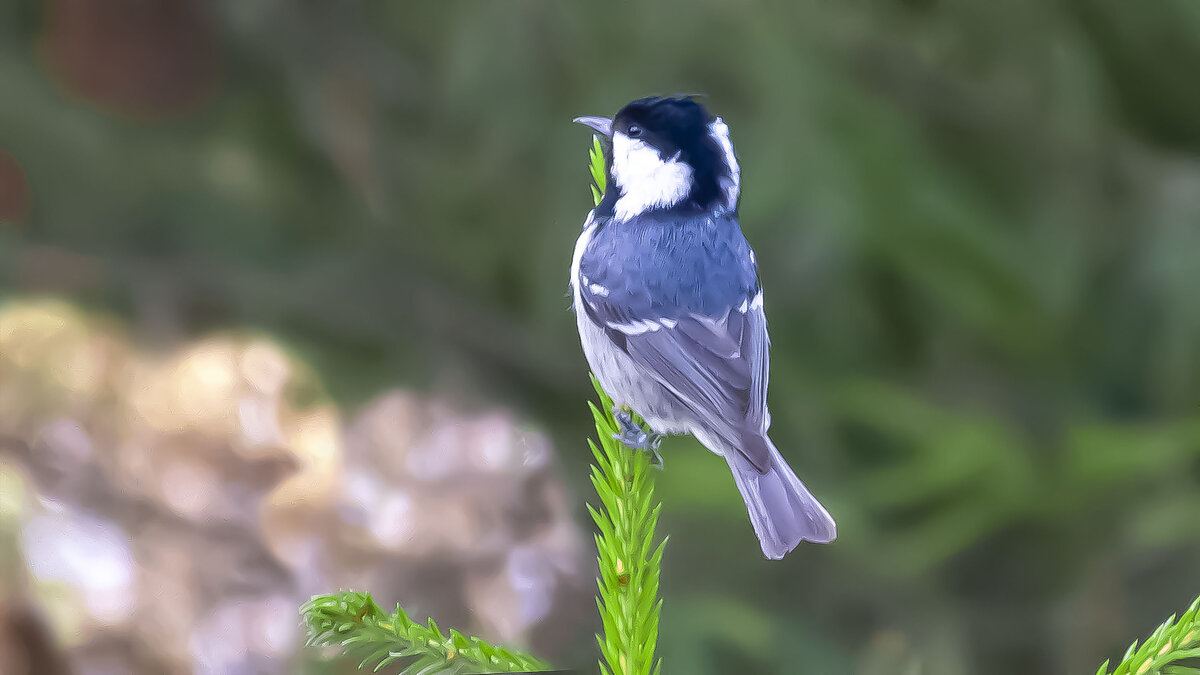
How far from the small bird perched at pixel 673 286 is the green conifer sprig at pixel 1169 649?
23 cm

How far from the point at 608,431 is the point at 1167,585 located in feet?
2.83

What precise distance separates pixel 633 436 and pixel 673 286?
12cm

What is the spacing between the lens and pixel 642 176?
71 cm

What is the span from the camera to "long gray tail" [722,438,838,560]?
1.89 ft

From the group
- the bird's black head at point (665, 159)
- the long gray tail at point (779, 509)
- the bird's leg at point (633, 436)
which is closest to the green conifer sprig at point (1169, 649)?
the long gray tail at point (779, 509)

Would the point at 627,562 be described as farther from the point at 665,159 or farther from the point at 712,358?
the point at 665,159

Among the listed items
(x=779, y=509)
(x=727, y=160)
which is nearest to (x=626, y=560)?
(x=779, y=509)

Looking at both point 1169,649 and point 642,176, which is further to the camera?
point 642,176

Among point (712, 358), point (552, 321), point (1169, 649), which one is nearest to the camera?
point (1169, 649)

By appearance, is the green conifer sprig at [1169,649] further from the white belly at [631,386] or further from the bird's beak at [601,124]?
the bird's beak at [601,124]

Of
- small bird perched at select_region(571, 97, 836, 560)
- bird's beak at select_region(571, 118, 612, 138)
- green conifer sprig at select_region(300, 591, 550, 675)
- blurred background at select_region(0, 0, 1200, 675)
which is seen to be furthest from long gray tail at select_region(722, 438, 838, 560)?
blurred background at select_region(0, 0, 1200, 675)

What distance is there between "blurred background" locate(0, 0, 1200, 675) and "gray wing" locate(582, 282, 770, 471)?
309 mm

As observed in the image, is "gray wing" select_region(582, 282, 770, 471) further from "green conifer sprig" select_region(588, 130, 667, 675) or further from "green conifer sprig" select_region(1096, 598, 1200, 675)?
"green conifer sprig" select_region(1096, 598, 1200, 675)

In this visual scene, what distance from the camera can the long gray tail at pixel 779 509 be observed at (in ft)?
1.89
